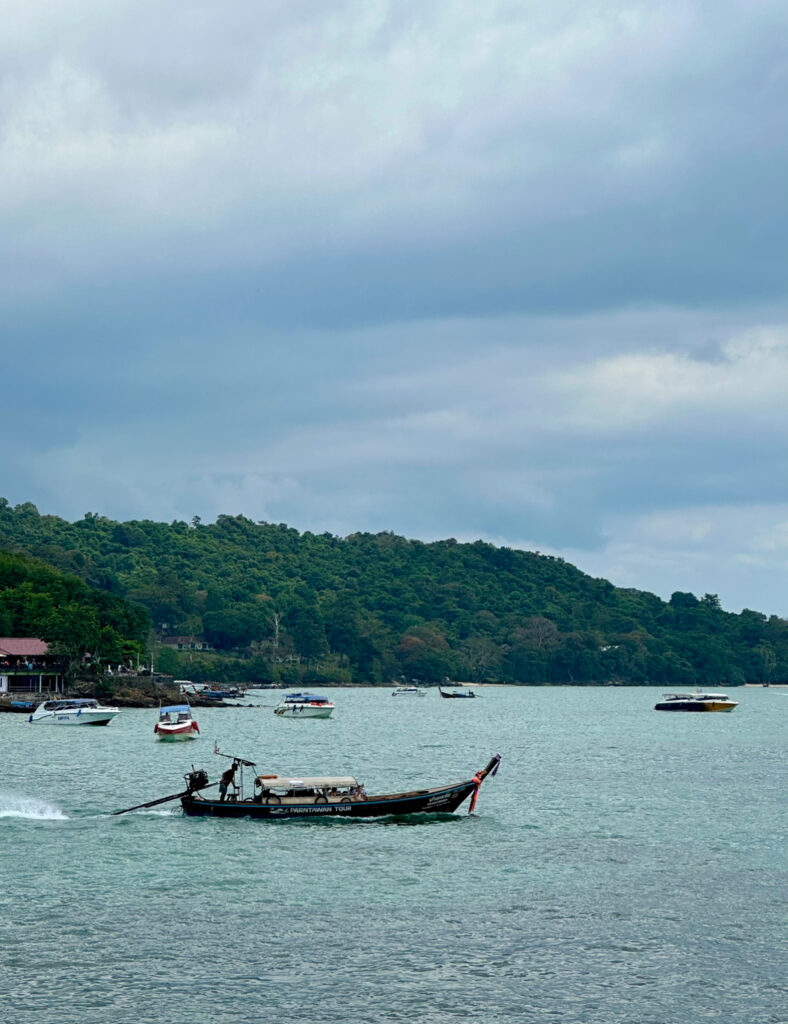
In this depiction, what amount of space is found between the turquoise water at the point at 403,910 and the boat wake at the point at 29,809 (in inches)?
8.4

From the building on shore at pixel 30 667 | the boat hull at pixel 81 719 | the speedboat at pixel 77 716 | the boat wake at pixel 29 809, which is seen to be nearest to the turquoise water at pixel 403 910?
the boat wake at pixel 29 809

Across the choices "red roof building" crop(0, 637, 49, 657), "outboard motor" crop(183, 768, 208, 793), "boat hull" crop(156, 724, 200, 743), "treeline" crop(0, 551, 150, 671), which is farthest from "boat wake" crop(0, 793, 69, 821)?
"red roof building" crop(0, 637, 49, 657)

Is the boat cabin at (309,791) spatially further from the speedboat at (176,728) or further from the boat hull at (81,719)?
the boat hull at (81,719)

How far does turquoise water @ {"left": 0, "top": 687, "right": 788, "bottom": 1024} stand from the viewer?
31.2 metres

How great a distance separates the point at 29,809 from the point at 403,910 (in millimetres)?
30148

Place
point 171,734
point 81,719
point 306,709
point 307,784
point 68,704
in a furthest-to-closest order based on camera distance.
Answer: point 306,709 < point 68,704 < point 81,719 < point 171,734 < point 307,784

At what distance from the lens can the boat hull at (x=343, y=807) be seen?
57.7 m

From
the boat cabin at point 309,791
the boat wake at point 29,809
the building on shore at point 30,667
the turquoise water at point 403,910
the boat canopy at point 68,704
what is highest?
the building on shore at point 30,667

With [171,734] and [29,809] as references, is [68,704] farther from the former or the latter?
[29,809]

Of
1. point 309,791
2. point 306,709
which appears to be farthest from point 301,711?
point 309,791

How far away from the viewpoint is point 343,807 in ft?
189

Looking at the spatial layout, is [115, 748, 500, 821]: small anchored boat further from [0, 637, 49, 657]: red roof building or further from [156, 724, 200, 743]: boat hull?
[0, 637, 49, 657]: red roof building

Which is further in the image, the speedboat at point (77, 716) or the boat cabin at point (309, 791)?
the speedboat at point (77, 716)

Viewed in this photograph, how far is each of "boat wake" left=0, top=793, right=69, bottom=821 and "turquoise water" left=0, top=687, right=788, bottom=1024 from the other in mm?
213
